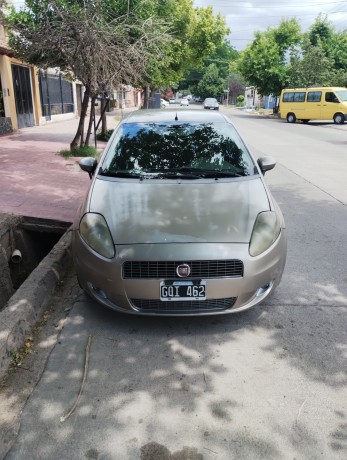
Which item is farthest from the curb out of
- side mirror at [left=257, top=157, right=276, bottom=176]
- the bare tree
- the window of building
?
the window of building

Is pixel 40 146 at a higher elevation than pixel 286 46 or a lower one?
lower

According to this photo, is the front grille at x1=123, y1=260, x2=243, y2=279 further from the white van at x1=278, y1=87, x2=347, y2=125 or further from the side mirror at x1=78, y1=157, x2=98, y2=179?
the white van at x1=278, y1=87, x2=347, y2=125

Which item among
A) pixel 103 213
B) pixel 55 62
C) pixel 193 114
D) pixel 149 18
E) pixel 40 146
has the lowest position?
pixel 40 146

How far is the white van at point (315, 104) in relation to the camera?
2690cm

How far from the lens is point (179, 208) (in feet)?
11.7

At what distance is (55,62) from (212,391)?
10.5 metres

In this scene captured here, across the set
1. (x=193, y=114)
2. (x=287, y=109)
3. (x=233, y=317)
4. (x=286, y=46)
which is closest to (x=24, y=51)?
(x=193, y=114)

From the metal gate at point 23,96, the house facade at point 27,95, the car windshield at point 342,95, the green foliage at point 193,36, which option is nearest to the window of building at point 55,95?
the house facade at point 27,95

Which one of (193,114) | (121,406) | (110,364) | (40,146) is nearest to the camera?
(121,406)

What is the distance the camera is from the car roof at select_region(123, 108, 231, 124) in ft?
16.0

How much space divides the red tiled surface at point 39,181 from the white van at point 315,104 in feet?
61.7

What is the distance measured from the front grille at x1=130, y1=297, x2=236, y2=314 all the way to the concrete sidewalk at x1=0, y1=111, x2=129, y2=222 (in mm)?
2837

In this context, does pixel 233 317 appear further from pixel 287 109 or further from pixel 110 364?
pixel 287 109

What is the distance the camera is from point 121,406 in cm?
263
